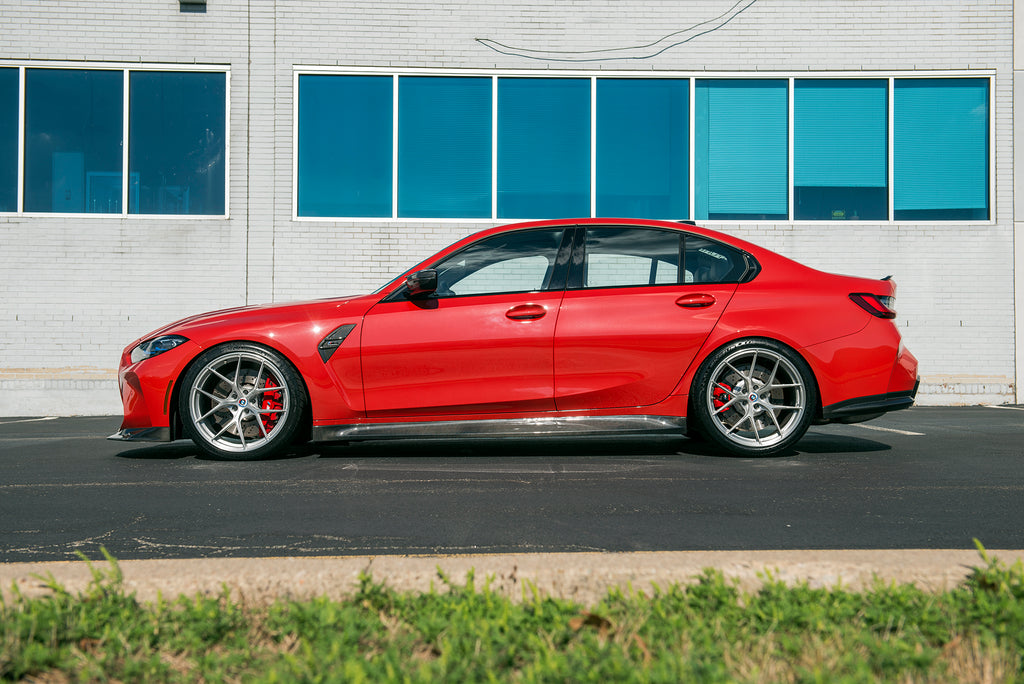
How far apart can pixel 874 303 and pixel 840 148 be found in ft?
21.2

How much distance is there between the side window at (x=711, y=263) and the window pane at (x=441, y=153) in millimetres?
5611

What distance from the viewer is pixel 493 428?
213 inches

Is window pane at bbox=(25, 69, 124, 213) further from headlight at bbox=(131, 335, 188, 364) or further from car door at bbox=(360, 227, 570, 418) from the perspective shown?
car door at bbox=(360, 227, 570, 418)

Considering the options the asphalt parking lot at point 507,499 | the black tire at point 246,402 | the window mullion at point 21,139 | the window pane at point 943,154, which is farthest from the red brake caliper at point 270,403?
the window pane at point 943,154

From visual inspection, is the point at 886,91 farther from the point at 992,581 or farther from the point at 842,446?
the point at 992,581

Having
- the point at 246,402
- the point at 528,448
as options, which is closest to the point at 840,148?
the point at 528,448

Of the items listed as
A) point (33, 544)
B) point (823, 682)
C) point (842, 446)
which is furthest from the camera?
point (842, 446)

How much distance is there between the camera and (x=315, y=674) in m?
1.94

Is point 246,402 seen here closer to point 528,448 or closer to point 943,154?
point 528,448

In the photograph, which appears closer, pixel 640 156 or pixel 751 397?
pixel 751 397

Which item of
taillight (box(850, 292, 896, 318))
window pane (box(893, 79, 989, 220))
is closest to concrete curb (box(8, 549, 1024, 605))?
taillight (box(850, 292, 896, 318))

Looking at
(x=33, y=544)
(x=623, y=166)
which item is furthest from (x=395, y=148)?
(x=33, y=544)

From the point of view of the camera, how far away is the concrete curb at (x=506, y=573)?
8.07 feet

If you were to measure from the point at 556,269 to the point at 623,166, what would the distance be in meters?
5.91
